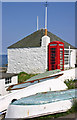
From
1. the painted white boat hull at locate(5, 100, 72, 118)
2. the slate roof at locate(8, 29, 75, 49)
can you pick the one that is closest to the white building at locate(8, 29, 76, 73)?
the slate roof at locate(8, 29, 75, 49)

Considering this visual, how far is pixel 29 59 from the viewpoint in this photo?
23.2 metres

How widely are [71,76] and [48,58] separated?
3848mm

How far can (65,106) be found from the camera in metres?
10.4

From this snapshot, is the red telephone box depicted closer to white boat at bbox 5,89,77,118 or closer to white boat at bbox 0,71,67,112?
white boat at bbox 0,71,67,112

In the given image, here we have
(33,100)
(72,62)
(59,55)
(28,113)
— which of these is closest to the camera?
(28,113)

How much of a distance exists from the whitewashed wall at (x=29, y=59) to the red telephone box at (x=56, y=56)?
0.85 meters

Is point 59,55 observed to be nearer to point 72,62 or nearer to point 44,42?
point 44,42

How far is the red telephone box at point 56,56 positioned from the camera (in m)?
20.6

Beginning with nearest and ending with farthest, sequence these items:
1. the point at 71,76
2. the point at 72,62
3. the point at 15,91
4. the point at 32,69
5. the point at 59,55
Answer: the point at 15,91 → the point at 71,76 → the point at 59,55 → the point at 32,69 → the point at 72,62

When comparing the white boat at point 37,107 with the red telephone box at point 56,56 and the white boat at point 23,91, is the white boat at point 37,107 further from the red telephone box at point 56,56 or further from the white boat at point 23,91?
the red telephone box at point 56,56

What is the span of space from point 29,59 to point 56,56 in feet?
13.2

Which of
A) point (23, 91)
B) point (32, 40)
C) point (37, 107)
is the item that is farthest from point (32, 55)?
point (37, 107)

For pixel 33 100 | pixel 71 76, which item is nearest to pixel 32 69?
pixel 71 76

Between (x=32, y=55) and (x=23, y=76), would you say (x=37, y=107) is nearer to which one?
(x=23, y=76)
